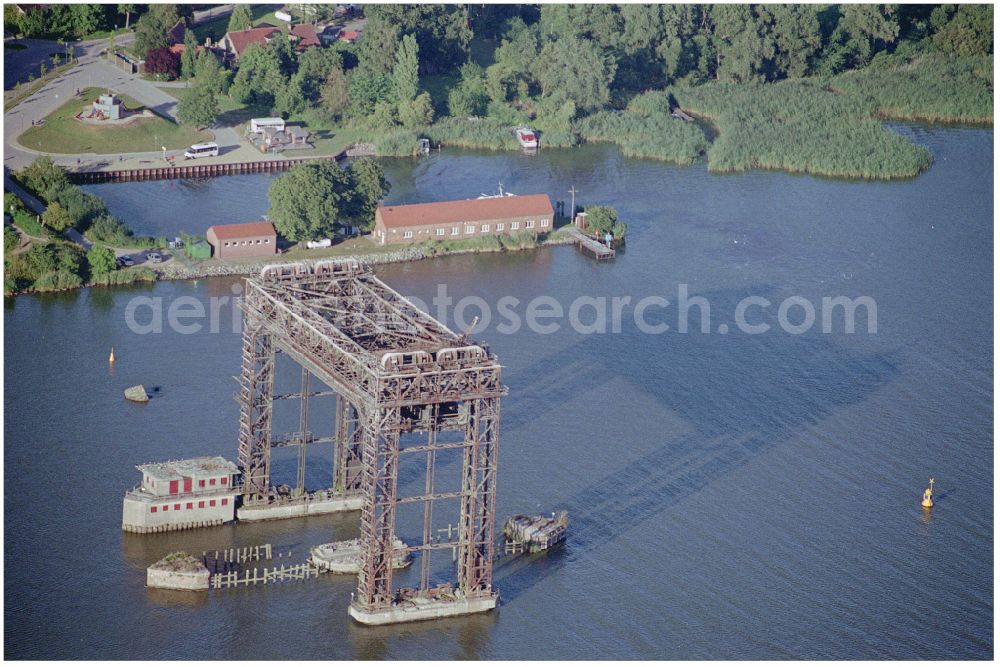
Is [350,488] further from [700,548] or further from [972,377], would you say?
[972,377]

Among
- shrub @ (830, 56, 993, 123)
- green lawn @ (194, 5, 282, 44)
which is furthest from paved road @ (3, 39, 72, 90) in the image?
shrub @ (830, 56, 993, 123)

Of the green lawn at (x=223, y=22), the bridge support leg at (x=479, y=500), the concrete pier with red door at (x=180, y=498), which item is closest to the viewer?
the bridge support leg at (x=479, y=500)

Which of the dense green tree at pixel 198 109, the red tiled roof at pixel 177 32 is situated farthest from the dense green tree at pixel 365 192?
the red tiled roof at pixel 177 32

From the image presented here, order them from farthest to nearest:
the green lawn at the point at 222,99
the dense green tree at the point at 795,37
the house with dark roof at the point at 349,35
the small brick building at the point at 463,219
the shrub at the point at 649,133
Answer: the house with dark roof at the point at 349,35 → the dense green tree at the point at 795,37 → the green lawn at the point at 222,99 → the shrub at the point at 649,133 → the small brick building at the point at 463,219

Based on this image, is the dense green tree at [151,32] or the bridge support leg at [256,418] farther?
the dense green tree at [151,32]

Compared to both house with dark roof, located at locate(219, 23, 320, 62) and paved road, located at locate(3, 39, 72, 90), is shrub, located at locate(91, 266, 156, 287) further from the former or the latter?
house with dark roof, located at locate(219, 23, 320, 62)

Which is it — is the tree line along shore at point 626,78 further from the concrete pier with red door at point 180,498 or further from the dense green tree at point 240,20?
the concrete pier with red door at point 180,498
